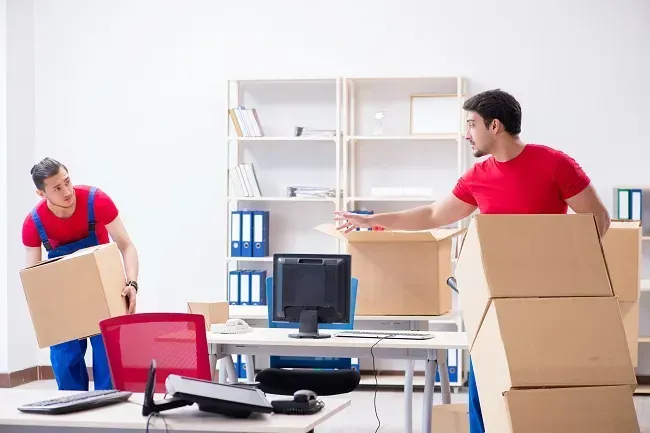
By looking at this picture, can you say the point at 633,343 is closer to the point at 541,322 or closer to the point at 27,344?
the point at 541,322

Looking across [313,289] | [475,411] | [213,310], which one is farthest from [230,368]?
[475,411]

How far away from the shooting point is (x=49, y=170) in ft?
13.2

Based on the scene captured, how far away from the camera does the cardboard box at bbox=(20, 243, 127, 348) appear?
381 centimetres

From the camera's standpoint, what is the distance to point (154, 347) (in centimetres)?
317

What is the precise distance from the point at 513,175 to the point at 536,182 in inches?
3.4

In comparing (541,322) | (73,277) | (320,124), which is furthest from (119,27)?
(541,322)

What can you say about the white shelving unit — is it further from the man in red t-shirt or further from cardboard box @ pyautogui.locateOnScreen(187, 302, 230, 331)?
the man in red t-shirt

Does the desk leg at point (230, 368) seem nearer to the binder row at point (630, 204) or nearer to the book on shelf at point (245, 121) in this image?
the book on shelf at point (245, 121)

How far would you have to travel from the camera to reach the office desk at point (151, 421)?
7.59 ft

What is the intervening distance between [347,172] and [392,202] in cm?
37

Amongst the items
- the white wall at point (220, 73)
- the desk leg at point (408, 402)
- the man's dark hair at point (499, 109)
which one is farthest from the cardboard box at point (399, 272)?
the white wall at point (220, 73)

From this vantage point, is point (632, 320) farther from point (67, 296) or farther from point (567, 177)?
point (67, 296)

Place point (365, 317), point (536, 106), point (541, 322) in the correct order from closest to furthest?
point (541, 322), point (365, 317), point (536, 106)

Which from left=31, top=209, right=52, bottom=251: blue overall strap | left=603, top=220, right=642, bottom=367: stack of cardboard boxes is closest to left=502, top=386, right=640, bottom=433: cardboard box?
left=31, top=209, right=52, bottom=251: blue overall strap
